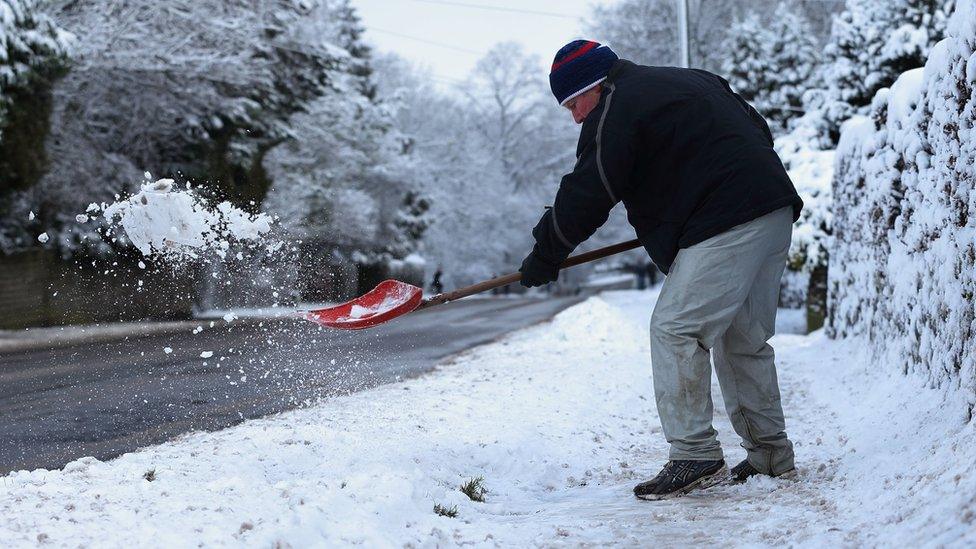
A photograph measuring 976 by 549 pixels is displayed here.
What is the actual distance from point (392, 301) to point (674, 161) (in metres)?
1.75

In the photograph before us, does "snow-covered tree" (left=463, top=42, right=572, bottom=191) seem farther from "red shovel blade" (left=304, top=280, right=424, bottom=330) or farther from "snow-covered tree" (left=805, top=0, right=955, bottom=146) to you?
"red shovel blade" (left=304, top=280, right=424, bottom=330)

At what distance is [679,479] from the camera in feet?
12.0

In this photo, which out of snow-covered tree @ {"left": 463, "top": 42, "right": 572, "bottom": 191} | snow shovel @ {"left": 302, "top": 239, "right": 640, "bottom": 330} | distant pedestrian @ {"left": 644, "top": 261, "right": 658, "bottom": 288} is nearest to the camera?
snow shovel @ {"left": 302, "top": 239, "right": 640, "bottom": 330}

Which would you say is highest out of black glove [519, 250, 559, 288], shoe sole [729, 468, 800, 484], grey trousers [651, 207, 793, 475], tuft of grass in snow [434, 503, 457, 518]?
black glove [519, 250, 559, 288]

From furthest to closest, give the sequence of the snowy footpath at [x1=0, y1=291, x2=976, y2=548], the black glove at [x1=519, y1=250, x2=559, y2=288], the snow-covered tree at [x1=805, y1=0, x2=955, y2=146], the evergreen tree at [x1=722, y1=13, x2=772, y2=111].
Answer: the evergreen tree at [x1=722, y1=13, x2=772, y2=111] < the snow-covered tree at [x1=805, y1=0, x2=955, y2=146] < the black glove at [x1=519, y1=250, x2=559, y2=288] < the snowy footpath at [x1=0, y1=291, x2=976, y2=548]

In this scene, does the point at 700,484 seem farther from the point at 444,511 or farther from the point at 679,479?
the point at 444,511

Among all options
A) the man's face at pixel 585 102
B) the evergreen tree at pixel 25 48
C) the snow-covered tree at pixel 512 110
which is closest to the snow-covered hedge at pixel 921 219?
the man's face at pixel 585 102

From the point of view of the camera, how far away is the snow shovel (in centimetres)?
422

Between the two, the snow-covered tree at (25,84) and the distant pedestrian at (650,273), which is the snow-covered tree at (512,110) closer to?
the distant pedestrian at (650,273)

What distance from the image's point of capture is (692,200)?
3.59 m

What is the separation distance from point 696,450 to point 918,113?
2645 millimetres

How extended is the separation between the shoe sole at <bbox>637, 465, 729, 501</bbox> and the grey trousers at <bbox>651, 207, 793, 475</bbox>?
0.07 meters

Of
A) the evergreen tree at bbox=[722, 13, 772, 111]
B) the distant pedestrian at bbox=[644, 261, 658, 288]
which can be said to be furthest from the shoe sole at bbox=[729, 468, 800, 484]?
Result: the distant pedestrian at bbox=[644, 261, 658, 288]

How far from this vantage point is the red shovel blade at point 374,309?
4.49 metres
